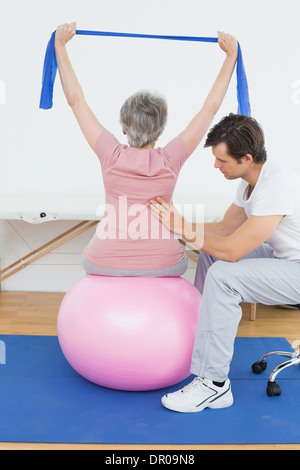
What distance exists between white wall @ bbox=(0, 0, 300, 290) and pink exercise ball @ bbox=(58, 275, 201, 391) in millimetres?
1463

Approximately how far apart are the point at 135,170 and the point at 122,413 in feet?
3.02

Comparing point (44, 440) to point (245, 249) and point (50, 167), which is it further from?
point (50, 167)

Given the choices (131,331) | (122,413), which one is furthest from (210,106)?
(122,413)

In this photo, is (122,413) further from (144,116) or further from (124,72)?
(124,72)

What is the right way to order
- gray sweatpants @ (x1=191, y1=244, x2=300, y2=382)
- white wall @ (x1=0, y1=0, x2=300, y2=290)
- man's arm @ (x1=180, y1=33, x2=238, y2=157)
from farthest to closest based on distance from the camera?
white wall @ (x1=0, y1=0, x2=300, y2=290), man's arm @ (x1=180, y1=33, x2=238, y2=157), gray sweatpants @ (x1=191, y1=244, x2=300, y2=382)

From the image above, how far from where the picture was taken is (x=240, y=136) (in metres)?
2.12

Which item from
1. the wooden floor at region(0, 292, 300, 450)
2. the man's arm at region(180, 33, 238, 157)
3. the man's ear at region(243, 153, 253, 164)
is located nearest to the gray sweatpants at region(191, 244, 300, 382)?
the man's ear at region(243, 153, 253, 164)

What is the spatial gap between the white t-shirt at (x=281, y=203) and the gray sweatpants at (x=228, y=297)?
13 cm

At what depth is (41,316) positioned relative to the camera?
126 inches

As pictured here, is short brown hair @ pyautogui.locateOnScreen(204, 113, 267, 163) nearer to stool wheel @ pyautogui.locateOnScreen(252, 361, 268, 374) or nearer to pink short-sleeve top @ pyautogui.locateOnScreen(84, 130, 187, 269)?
pink short-sleeve top @ pyautogui.locateOnScreen(84, 130, 187, 269)

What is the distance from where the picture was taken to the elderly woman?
2.08m

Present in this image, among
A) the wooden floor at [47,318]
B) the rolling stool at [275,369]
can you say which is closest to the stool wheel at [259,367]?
the rolling stool at [275,369]

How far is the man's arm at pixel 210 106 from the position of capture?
7.05ft

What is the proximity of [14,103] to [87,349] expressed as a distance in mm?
2062
